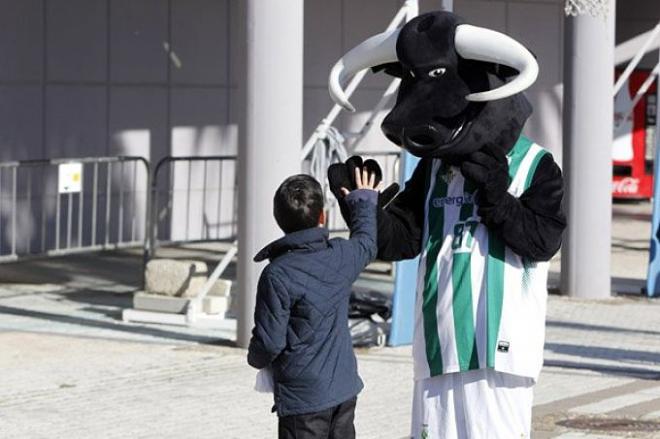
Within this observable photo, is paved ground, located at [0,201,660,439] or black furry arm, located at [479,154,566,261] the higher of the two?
black furry arm, located at [479,154,566,261]

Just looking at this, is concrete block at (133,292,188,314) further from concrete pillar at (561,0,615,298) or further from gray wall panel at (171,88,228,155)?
gray wall panel at (171,88,228,155)

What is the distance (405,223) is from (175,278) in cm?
807

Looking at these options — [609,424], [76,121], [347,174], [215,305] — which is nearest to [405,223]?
[347,174]

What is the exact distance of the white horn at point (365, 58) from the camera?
5.75m

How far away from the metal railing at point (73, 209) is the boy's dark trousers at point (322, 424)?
430 inches

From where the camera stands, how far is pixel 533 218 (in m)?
5.38

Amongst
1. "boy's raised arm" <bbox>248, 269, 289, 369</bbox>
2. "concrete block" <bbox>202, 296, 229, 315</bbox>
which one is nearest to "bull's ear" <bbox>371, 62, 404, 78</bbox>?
"boy's raised arm" <bbox>248, 269, 289, 369</bbox>

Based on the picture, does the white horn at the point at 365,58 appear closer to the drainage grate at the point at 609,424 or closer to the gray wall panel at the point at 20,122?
the drainage grate at the point at 609,424

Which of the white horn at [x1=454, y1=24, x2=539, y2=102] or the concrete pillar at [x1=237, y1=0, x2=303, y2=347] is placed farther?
the concrete pillar at [x1=237, y1=0, x2=303, y2=347]

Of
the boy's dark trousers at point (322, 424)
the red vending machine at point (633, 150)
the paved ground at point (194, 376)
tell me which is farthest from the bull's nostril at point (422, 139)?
the red vending machine at point (633, 150)

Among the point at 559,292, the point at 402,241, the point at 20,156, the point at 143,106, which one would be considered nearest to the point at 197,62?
the point at 143,106

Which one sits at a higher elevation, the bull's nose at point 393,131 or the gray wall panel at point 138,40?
the gray wall panel at point 138,40

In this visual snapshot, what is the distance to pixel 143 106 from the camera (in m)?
19.8

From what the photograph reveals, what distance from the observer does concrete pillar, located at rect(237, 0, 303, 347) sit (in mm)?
11758
